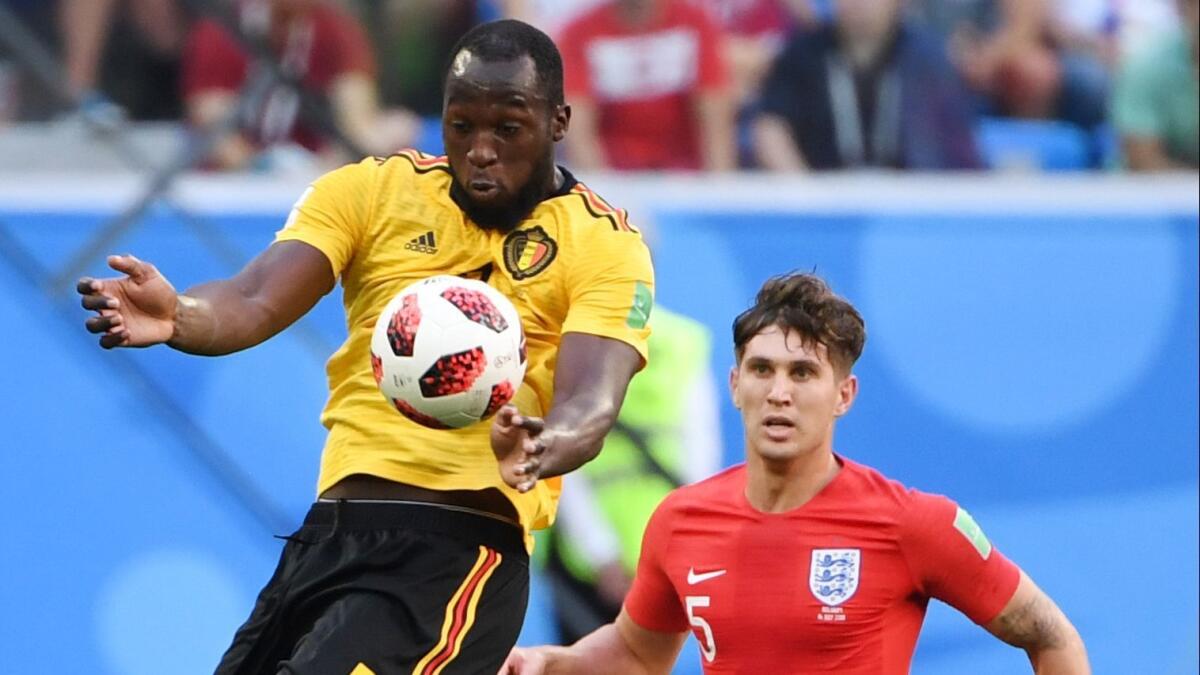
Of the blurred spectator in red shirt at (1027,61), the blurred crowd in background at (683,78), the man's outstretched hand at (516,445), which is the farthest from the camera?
the blurred spectator in red shirt at (1027,61)

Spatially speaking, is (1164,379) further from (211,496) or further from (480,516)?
(480,516)

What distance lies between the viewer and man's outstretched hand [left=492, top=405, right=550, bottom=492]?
401 centimetres

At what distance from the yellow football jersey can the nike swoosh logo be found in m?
0.62

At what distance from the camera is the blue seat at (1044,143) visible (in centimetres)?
966

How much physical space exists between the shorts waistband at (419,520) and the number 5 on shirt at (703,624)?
751mm

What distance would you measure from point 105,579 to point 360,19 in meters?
2.64

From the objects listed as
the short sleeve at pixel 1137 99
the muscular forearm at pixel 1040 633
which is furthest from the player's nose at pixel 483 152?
the short sleeve at pixel 1137 99

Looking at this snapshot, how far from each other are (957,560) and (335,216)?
180 centimetres

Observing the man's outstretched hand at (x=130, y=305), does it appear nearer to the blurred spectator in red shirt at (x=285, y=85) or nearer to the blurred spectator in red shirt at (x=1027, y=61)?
the blurred spectator in red shirt at (x=285, y=85)

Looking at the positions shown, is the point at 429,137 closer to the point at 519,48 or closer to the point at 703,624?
the point at 703,624

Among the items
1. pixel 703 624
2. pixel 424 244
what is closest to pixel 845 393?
pixel 703 624

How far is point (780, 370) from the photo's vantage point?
5.22 metres

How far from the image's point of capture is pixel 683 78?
8.79 meters

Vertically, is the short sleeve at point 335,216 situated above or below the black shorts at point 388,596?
above
